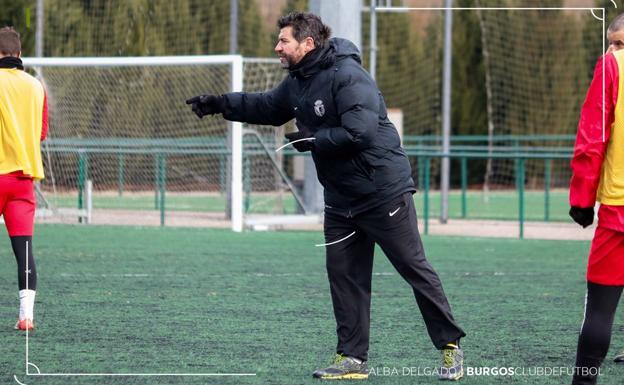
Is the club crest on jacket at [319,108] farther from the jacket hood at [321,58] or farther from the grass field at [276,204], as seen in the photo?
the grass field at [276,204]

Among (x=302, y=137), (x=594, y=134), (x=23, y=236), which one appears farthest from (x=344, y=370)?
(x=23, y=236)

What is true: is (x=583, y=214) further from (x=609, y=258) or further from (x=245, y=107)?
(x=245, y=107)

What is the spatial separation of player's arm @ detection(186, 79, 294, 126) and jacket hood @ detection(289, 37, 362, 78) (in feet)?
1.13

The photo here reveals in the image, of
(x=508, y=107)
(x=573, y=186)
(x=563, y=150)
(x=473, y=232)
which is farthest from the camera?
(x=508, y=107)

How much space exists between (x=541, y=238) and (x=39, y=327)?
33.9 ft

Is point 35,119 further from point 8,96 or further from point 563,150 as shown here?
point 563,150

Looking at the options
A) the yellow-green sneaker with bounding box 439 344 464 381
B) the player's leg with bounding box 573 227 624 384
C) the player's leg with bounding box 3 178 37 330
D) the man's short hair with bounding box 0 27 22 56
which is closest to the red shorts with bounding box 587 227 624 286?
the player's leg with bounding box 573 227 624 384

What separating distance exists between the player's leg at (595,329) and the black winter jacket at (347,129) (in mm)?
1299

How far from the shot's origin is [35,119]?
7648mm

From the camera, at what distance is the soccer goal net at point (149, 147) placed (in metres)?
19.3

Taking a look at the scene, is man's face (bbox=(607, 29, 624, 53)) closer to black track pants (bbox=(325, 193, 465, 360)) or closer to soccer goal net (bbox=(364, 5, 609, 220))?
black track pants (bbox=(325, 193, 465, 360))

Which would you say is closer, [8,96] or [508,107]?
[8,96]

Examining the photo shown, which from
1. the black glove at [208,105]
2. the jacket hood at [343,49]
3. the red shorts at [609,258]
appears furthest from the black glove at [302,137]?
the red shorts at [609,258]

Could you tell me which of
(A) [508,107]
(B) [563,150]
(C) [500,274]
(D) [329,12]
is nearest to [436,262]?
(C) [500,274]
